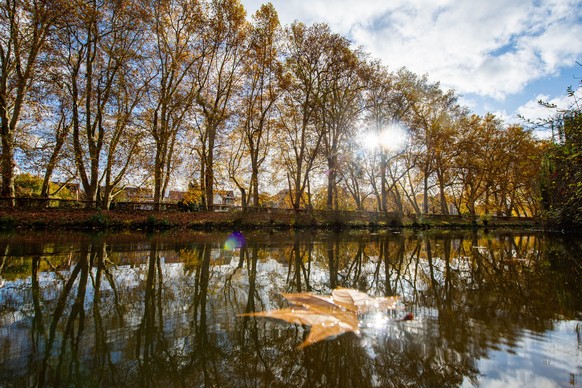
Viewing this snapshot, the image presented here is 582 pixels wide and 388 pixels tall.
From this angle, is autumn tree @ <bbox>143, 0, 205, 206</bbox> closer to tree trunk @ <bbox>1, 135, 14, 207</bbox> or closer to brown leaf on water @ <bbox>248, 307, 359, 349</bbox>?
tree trunk @ <bbox>1, 135, 14, 207</bbox>

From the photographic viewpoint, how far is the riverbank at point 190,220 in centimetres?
1342

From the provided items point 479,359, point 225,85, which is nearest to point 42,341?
point 479,359

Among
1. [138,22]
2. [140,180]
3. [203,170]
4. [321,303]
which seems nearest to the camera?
[321,303]

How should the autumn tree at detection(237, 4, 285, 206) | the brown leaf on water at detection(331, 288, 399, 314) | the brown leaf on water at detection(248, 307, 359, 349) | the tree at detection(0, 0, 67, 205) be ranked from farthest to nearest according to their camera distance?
1. the autumn tree at detection(237, 4, 285, 206)
2. the tree at detection(0, 0, 67, 205)
3. the brown leaf on water at detection(331, 288, 399, 314)
4. the brown leaf on water at detection(248, 307, 359, 349)

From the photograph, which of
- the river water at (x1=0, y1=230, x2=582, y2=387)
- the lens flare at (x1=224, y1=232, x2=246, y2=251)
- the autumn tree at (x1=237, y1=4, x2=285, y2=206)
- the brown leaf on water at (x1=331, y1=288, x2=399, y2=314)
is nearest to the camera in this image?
the river water at (x1=0, y1=230, x2=582, y2=387)

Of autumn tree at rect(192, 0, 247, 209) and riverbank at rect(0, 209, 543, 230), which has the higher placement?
autumn tree at rect(192, 0, 247, 209)

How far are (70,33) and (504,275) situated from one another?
68.6 ft

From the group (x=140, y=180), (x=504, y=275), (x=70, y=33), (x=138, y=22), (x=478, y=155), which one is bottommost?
(x=504, y=275)

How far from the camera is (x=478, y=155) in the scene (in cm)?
3072

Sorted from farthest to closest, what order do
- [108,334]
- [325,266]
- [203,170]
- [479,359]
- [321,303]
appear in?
1. [203,170]
2. [325,266]
3. [321,303]
4. [108,334]
5. [479,359]

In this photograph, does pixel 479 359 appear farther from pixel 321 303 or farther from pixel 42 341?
pixel 42 341

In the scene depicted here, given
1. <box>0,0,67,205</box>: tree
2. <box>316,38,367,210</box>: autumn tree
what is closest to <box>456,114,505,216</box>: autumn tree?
<box>316,38,367,210</box>: autumn tree

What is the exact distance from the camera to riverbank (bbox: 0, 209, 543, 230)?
1342 cm

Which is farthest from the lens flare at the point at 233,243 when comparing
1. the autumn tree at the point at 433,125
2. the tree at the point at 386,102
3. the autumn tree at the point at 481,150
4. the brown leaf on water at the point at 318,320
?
the autumn tree at the point at 481,150
